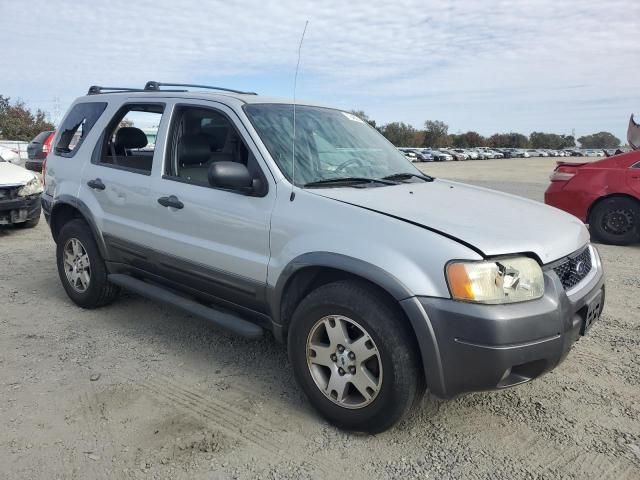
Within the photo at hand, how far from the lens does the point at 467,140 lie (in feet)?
361

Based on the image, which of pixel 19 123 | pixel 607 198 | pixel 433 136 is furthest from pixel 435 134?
pixel 607 198

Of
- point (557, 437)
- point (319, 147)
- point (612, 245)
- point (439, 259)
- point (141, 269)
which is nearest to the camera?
point (439, 259)

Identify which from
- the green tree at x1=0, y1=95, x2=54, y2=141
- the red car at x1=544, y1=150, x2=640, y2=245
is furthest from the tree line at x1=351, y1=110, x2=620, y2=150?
the red car at x1=544, y1=150, x2=640, y2=245

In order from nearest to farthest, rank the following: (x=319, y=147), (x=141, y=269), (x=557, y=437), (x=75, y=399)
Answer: (x=557, y=437) < (x=75, y=399) < (x=319, y=147) < (x=141, y=269)

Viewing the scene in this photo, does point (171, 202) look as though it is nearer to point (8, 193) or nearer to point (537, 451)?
point (537, 451)

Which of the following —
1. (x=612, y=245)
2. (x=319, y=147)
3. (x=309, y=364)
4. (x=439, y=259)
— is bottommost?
(x=612, y=245)

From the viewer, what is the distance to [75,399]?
10.8 feet

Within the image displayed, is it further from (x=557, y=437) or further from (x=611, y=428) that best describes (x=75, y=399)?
(x=611, y=428)

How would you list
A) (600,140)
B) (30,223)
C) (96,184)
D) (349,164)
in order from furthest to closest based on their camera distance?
(600,140) < (30,223) < (96,184) < (349,164)

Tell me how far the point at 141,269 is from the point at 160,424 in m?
1.53

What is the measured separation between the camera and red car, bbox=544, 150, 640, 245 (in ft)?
25.1

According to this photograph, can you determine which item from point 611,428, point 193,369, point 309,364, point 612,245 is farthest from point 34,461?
point 612,245

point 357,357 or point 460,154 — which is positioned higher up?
point 357,357

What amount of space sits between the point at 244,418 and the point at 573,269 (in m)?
2.01
